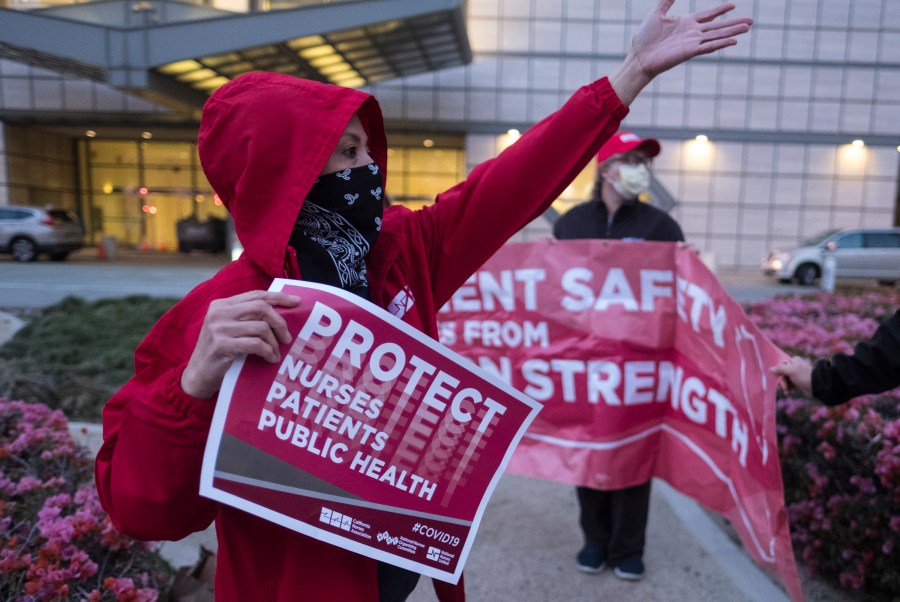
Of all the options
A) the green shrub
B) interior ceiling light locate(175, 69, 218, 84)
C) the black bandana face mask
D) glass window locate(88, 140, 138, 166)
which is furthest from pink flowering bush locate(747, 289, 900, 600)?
glass window locate(88, 140, 138, 166)

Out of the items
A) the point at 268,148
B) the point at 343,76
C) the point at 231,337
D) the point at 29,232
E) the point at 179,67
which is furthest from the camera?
the point at 343,76

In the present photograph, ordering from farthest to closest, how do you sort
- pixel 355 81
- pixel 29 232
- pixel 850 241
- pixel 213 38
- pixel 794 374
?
pixel 355 81 < pixel 29 232 < pixel 850 241 < pixel 213 38 < pixel 794 374

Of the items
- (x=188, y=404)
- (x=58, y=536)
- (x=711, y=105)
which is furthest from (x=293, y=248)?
(x=711, y=105)

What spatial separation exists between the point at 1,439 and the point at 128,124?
84.7ft

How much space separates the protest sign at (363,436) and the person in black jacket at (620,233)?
2143mm

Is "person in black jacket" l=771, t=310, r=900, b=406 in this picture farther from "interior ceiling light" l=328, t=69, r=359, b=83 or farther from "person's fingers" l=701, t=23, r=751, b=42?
"interior ceiling light" l=328, t=69, r=359, b=83

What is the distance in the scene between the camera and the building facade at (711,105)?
22.7m

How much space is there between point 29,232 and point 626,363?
21504 mm

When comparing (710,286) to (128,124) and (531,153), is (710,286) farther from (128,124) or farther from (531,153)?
(128,124)

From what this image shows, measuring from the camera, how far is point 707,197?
23.9 m

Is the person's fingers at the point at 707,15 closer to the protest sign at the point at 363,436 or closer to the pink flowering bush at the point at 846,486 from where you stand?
the protest sign at the point at 363,436

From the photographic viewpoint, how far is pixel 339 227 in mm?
1545

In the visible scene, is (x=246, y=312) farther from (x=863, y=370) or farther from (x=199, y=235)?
(x=199, y=235)

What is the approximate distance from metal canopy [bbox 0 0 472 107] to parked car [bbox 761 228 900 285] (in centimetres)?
1160
